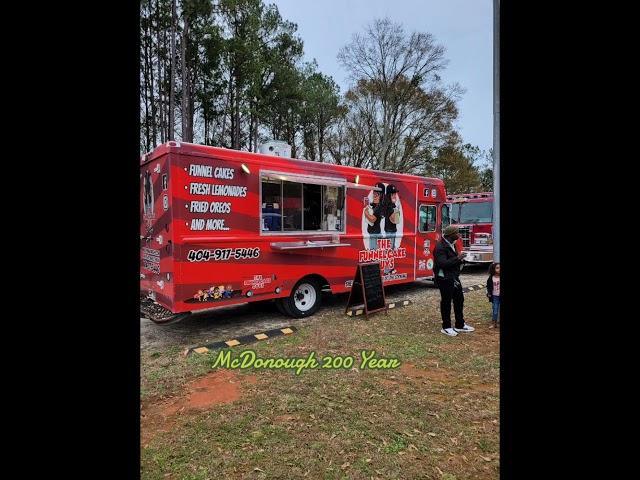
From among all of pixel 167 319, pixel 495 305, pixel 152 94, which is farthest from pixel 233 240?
pixel 152 94

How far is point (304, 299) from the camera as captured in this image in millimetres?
7496

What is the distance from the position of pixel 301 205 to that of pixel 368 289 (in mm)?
2127

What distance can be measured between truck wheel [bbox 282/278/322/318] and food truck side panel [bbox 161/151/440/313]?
0.24 m

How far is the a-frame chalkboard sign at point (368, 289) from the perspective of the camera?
24.4ft

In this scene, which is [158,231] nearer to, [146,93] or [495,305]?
[495,305]

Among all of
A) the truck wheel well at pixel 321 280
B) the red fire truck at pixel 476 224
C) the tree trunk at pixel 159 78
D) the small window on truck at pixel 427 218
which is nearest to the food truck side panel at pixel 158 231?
the truck wheel well at pixel 321 280

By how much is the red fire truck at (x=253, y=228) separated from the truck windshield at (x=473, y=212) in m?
6.31

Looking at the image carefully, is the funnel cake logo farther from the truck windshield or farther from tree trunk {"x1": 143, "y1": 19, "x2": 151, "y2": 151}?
tree trunk {"x1": 143, "y1": 19, "x2": 151, "y2": 151}
